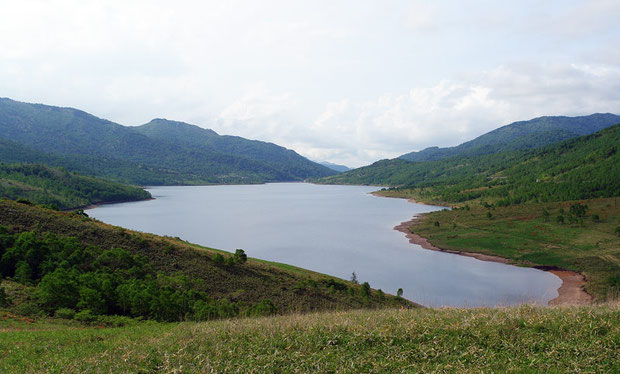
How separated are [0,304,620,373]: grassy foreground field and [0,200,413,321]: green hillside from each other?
5598 mm

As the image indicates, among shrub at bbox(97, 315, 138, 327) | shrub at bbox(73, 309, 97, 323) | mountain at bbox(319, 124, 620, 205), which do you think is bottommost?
shrub at bbox(97, 315, 138, 327)

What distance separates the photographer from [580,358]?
267 inches

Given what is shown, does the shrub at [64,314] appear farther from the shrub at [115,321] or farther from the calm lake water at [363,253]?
the calm lake water at [363,253]

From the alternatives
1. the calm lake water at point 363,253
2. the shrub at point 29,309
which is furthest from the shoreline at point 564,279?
the shrub at point 29,309

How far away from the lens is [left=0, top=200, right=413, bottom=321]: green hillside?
1800 cm

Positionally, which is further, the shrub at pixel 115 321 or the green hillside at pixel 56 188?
the green hillside at pixel 56 188

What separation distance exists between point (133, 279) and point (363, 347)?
2002 centimetres

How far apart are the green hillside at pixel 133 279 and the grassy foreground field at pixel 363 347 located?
18.4ft

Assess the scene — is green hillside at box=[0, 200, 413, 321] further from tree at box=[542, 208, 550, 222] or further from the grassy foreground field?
tree at box=[542, 208, 550, 222]

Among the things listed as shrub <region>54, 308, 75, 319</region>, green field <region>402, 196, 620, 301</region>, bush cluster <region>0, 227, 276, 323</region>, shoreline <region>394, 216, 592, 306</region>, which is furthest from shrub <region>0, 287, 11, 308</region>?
green field <region>402, 196, 620, 301</region>

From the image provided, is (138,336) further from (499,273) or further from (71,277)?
(499,273)

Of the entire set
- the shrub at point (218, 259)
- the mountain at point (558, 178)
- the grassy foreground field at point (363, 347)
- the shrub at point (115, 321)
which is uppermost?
the mountain at point (558, 178)

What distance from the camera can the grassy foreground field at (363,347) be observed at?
688cm

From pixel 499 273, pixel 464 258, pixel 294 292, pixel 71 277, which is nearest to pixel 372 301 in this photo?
pixel 294 292
